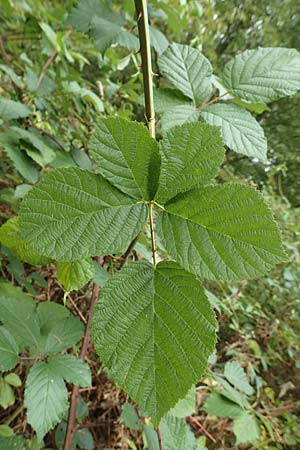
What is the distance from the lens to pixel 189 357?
1.04 ft

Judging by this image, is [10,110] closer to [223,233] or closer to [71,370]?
[71,370]

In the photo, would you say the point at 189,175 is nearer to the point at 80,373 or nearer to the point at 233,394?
the point at 80,373

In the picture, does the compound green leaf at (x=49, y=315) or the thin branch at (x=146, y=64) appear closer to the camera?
the thin branch at (x=146, y=64)

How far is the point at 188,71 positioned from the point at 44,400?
0.55m

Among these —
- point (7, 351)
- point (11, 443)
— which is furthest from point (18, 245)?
point (11, 443)

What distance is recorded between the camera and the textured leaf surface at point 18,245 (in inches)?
18.9

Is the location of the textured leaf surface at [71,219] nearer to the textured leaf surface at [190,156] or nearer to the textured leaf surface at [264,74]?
the textured leaf surface at [190,156]

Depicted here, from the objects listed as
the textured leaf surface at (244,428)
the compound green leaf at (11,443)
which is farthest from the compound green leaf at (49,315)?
the textured leaf surface at (244,428)

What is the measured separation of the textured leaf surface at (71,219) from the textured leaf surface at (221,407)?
91cm

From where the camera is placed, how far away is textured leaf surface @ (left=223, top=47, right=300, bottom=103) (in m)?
0.50

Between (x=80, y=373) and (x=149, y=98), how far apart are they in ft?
1.52

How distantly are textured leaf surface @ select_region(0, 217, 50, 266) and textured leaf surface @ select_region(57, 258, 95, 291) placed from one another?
4cm

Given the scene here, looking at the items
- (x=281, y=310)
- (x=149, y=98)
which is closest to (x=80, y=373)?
(x=149, y=98)

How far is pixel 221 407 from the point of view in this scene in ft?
3.58
